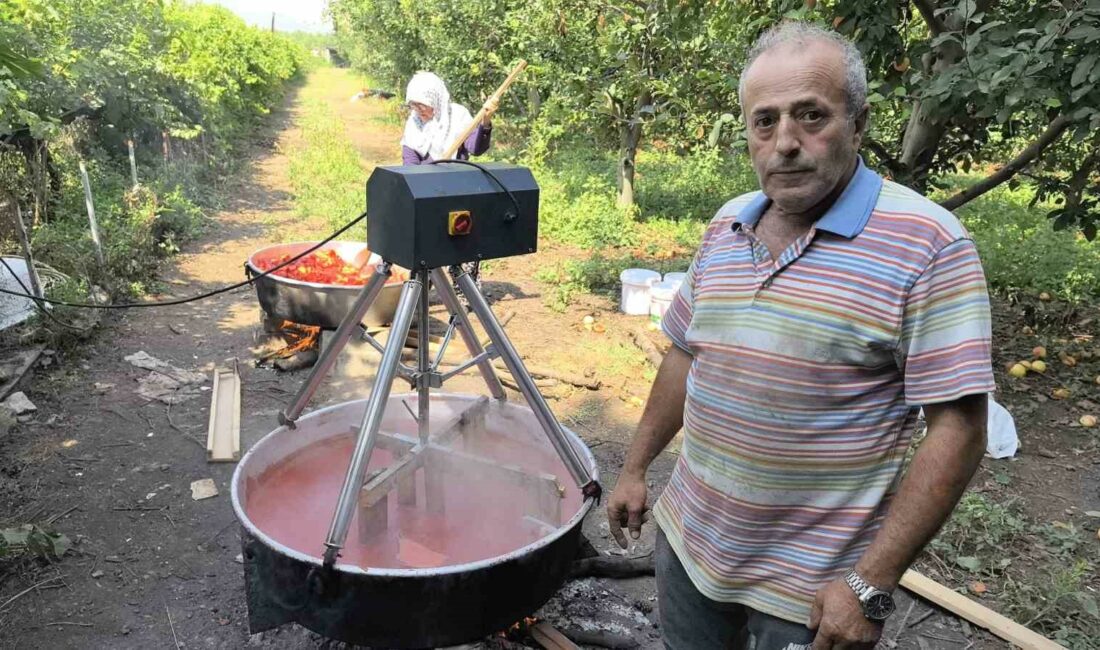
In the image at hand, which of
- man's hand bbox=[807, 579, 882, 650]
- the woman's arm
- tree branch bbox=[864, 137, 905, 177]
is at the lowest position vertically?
man's hand bbox=[807, 579, 882, 650]

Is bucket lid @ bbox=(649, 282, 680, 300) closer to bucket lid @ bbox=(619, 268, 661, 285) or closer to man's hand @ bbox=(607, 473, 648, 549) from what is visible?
bucket lid @ bbox=(619, 268, 661, 285)

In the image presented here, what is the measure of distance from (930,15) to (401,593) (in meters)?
4.02

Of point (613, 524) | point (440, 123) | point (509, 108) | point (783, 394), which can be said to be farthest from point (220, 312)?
point (509, 108)

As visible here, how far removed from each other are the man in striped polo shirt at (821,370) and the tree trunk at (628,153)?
7291 mm

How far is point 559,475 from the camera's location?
10.5 ft

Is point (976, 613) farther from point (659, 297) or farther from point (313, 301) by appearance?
point (313, 301)

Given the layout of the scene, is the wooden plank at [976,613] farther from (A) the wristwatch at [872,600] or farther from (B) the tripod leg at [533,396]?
(A) the wristwatch at [872,600]

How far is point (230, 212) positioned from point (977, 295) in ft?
32.1

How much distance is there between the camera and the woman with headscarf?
18.1 ft

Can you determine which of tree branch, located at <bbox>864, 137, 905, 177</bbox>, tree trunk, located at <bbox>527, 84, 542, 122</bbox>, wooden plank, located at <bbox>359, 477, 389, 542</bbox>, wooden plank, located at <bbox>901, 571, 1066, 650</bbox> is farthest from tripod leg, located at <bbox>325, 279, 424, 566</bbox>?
tree trunk, located at <bbox>527, 84, 542, 122</bbox>

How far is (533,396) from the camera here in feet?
8.36

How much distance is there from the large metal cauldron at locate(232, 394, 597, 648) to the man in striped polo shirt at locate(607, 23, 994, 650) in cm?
79

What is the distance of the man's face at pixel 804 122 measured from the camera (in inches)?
54.7

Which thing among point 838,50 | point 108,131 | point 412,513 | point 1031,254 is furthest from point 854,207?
point 108,131
